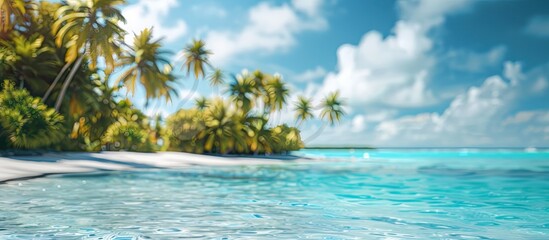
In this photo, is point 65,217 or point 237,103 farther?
point 237,103

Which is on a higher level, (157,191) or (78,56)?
(78,56)

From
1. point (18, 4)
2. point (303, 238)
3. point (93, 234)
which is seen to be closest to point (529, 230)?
point (303, 238)

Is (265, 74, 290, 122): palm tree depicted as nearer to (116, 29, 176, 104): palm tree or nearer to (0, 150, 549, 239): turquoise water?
(116, 29, 176, 104): palm tree

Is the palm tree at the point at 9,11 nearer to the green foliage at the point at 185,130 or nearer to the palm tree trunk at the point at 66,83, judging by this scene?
the palm tree trunk at the point at 66,83

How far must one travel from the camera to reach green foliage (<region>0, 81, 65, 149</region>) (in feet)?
74.2

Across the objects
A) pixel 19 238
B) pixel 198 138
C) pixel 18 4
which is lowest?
pixel 19 238

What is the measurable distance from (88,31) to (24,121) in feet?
22.2

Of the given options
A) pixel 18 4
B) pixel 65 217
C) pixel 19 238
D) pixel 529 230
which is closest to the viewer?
pixel 19 238

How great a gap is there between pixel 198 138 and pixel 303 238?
36.4 metres

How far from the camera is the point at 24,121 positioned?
22.9 m

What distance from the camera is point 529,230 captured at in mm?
7008

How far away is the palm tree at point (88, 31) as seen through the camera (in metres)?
27.2

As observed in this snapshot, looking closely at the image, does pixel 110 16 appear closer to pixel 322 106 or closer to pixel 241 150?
pixel 241 150

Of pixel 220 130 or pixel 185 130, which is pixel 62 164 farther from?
pixel 220 130
